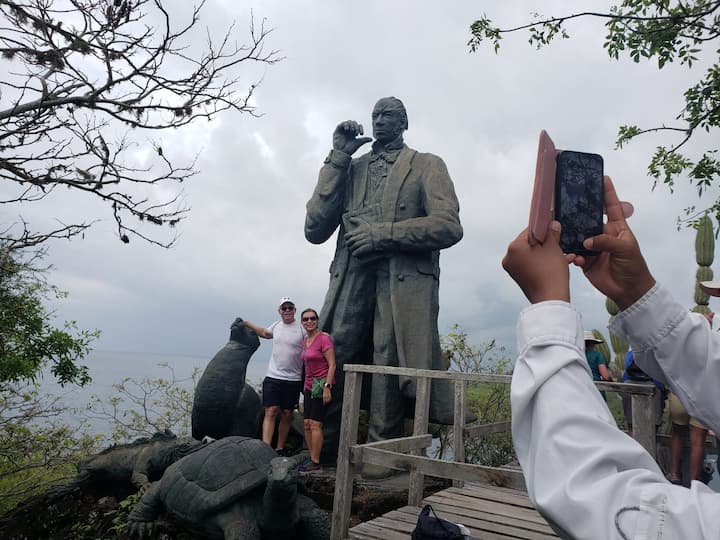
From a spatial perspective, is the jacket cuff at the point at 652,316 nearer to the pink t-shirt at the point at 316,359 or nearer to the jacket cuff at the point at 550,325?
the jacket cuff at the point at 550,325

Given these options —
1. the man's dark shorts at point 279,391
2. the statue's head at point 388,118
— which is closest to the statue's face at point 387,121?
the statue's head at point 388,118

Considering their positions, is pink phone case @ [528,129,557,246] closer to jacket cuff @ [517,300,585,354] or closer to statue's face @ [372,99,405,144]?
jacket cuff @ [517,300,585,354]

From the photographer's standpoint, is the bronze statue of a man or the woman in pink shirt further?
the bronze statue of a man

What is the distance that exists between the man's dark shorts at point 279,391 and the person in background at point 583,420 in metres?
4.91

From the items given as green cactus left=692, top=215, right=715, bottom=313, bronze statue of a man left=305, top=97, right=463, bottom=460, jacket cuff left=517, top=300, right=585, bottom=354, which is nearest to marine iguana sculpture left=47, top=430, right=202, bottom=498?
bronze statue of a man left=305, top=97, right=463, bottom=460

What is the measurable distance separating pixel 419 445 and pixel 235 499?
62.6 inches

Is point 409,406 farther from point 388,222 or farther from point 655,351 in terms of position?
point 655,351

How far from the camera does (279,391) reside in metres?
5.69

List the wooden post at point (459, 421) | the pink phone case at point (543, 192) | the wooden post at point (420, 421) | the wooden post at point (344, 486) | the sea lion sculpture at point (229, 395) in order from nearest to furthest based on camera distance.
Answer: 1. the pink phone case at point (543, 192)
2. the wooden post at point (344, 486)
3. the wooden post at point (420, 421)
4. the wooden post at point (459, 421)
5. the sea lion sculpture at point (229, 395)

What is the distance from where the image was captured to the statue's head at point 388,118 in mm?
6199

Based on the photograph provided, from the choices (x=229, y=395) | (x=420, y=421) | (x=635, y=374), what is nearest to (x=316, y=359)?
(x=229, y=395)

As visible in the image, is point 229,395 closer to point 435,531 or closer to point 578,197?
point 435,531

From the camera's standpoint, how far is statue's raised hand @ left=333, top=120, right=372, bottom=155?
6223 millimetres

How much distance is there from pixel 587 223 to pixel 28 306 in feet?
25.3
